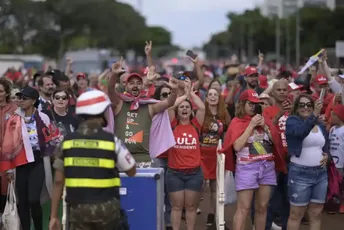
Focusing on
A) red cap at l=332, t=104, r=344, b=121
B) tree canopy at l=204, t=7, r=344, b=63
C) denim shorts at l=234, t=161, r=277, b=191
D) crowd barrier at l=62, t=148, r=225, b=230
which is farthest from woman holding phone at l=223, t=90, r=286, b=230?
tree canopy at l=204, t=7, r=344, b=63

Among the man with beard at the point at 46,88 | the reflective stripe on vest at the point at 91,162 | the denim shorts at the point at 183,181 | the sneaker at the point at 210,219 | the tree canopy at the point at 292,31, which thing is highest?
the tree canopy at the point at 292,31

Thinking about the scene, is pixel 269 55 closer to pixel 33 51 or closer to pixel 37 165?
pixel 33 51

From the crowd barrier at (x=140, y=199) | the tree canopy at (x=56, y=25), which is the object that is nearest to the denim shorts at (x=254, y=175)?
the crowd barrier at (x=140, y=199)

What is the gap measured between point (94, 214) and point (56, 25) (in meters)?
87.9

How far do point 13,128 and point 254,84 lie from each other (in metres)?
4.18

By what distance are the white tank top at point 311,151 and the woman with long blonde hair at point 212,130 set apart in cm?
184

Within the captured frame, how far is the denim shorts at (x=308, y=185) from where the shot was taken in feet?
29.1

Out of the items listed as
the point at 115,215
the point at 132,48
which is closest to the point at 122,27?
the point at 132,48

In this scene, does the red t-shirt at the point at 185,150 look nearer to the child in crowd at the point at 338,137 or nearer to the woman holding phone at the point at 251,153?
the woman holding phone at the point at 251,153

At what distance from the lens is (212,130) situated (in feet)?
34.3

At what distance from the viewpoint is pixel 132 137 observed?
8805 mm

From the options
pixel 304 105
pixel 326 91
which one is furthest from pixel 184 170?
pixel 326 91

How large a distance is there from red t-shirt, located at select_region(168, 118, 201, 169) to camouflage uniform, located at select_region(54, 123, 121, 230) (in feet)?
10.1

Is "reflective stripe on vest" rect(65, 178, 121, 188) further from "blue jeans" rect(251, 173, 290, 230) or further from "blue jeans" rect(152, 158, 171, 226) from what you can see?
"blue jeans" rect(251, 173, 290, 230)
